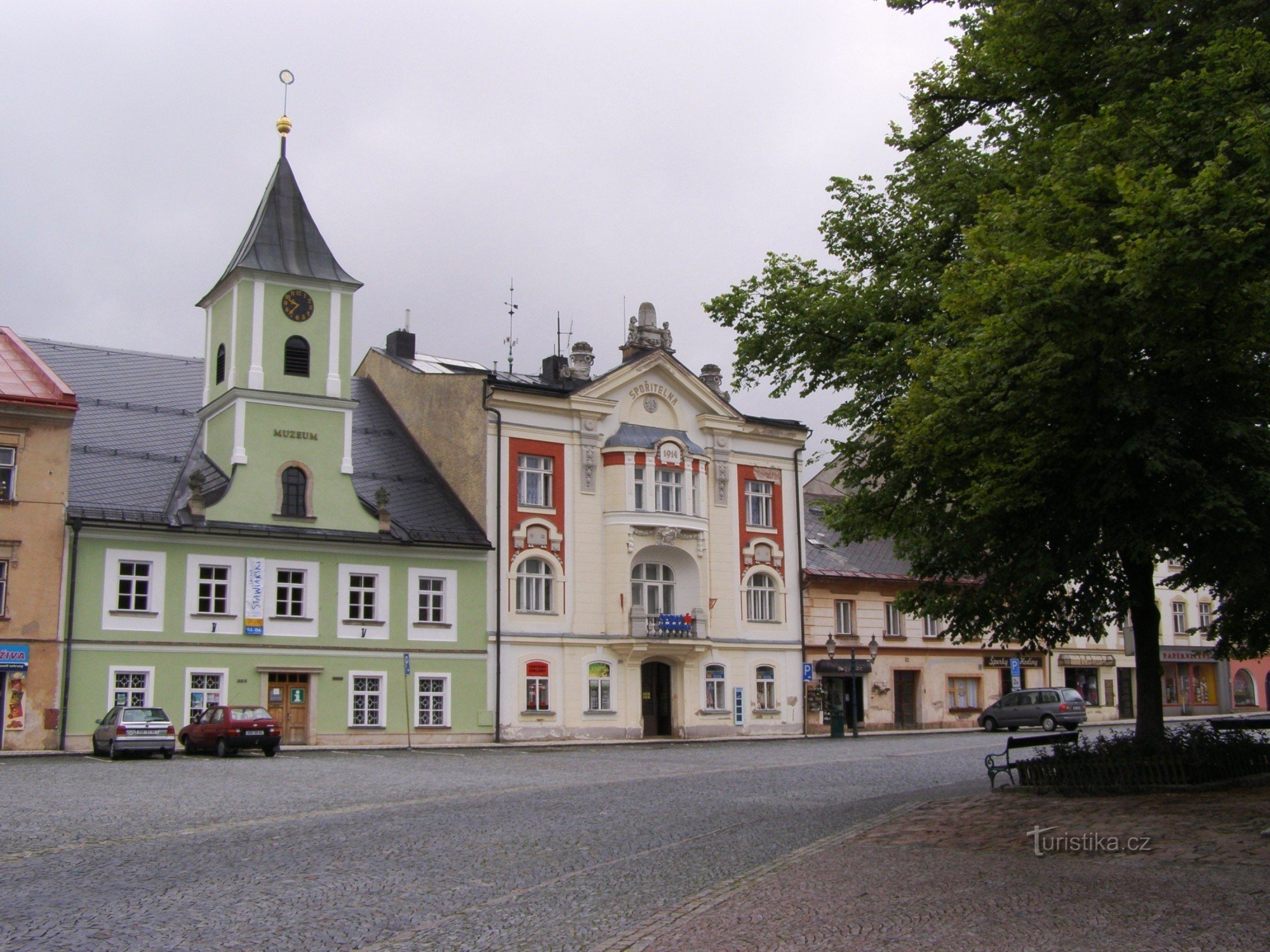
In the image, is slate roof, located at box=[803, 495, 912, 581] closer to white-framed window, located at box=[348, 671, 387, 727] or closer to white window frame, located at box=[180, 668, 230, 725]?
white-framed window, located at box=[348, 671, 387, 727]

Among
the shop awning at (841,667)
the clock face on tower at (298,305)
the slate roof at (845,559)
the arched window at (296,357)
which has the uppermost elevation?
the clock face on tower at (298,305)

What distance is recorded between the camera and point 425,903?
1115 centimetres

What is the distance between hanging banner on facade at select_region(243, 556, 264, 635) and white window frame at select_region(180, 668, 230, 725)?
1.37m

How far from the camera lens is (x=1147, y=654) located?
19703mm

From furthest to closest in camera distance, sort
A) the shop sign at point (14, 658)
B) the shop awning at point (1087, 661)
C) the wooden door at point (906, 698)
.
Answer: the shop awning at point (1087, 661)
the wooden door at point (906, 698)
the shop sign at point (14, 658)

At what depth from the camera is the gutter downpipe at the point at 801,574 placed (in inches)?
1969

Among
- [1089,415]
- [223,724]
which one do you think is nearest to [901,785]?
[1089,415]

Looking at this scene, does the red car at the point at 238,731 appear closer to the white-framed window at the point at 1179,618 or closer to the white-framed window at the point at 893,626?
the white-framed window at the point at 893,626

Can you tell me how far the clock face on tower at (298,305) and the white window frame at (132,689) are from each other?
11825 mm

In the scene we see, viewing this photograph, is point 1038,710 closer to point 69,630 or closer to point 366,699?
point 366,699

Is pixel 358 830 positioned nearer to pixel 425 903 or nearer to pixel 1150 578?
pixel 425 903

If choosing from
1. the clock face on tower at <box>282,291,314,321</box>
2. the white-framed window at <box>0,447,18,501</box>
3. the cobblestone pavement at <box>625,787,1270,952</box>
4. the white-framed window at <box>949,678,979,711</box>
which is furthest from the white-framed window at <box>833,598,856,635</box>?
the cobblestone pavement at <box>625,787,1270,952</box>

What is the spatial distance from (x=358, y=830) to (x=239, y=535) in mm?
24736

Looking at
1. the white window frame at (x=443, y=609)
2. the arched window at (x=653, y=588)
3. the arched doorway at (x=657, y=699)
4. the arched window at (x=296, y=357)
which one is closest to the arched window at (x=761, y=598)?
the arched window at (x=653, y=588)
